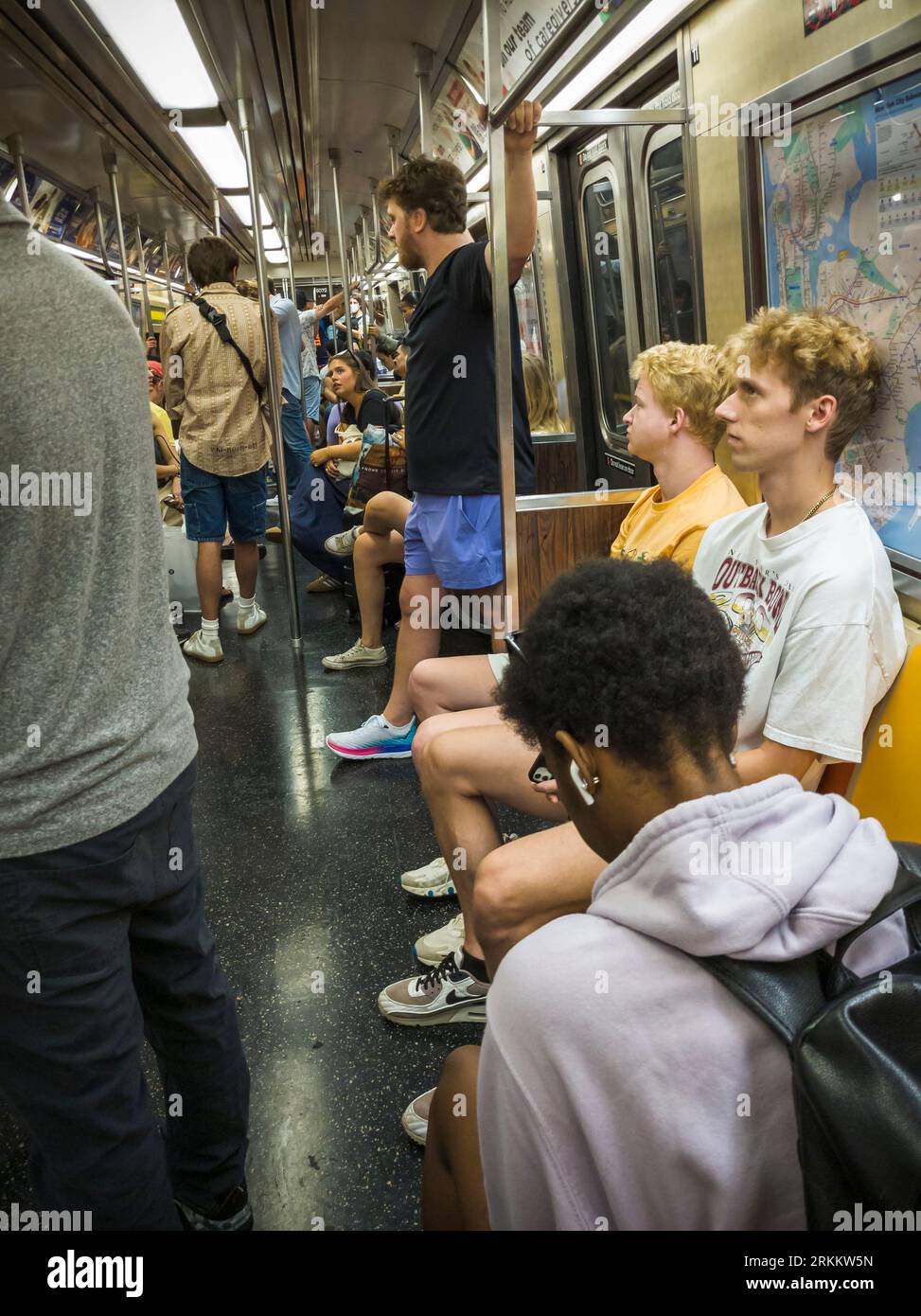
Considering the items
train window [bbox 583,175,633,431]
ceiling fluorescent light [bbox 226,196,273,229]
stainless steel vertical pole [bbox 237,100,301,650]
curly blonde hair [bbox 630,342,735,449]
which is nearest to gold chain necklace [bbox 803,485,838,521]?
curly blonde hair [bbox 630,342,735,449]

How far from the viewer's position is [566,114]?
303 cm

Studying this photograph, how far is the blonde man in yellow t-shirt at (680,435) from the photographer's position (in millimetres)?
2453

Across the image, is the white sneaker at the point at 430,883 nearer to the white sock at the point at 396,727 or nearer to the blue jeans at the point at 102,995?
the white sock at the point at 396,727

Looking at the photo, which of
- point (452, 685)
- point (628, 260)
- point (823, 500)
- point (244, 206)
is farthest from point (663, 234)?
point (244, 206)

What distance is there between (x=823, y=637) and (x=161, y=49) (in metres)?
4.27

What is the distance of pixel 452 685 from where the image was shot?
261 cm

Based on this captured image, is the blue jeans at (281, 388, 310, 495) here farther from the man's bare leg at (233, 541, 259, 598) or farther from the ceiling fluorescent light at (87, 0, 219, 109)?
the ceiling fluorescent light at (87, 0, 219, 109)

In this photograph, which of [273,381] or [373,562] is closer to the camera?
[373,562]

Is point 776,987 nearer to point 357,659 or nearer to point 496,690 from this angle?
point 496,690

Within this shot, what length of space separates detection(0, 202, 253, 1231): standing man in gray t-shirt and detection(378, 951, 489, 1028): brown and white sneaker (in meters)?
0.84

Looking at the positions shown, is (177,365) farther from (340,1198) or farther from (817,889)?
(817,889)

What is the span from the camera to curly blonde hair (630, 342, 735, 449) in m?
2.48
